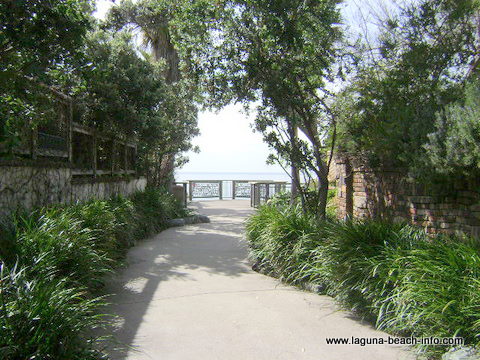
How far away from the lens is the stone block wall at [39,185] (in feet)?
18.1

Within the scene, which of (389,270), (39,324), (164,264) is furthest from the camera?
(164,264)

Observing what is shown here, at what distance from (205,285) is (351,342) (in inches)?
97.2

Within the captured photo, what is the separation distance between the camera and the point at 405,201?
6.59 metres

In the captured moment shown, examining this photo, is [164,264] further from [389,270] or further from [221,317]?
[389,270]

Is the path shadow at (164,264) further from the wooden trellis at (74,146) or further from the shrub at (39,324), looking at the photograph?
the wooden trellis at (74,146)

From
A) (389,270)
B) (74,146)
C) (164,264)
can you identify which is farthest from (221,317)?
(74,146)

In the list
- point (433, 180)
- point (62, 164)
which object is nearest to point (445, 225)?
point (433, 180)

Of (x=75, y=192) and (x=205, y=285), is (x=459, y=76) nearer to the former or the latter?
(x=205, y=285)

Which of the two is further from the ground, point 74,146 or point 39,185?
point 74,146

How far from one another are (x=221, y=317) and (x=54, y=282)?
1847mm

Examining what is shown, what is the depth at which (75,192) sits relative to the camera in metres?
7.93

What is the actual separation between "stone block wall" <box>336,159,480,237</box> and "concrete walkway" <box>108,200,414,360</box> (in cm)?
200

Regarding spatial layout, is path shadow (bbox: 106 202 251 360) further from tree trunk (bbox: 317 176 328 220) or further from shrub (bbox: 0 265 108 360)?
tree trunk (bbox: 317 176 328 220)

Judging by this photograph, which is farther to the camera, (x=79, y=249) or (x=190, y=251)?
(x=190, y=251)
